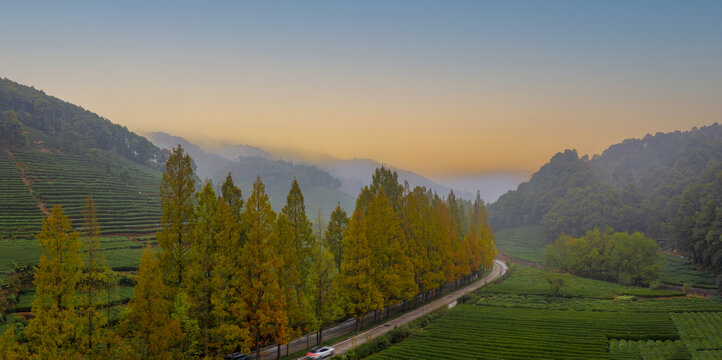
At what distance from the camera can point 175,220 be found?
23188 millimetres

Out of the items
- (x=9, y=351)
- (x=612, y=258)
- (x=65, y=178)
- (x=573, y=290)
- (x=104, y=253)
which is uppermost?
(x=65, y=178)

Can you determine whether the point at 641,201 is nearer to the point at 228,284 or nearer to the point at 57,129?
the point at 228,284

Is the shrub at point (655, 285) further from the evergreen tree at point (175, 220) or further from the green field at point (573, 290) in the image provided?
the evergreen tree at point (175, 220)

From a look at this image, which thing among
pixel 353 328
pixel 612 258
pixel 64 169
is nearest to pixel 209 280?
pixel 353 328

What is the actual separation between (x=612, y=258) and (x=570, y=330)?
41463 mm

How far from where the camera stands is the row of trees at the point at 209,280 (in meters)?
17.9

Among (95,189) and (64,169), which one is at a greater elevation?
(64,169)

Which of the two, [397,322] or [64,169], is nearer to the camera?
[397,322]

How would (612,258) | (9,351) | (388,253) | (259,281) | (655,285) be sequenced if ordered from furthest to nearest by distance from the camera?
(612,258)
(655,285)
(388,253)
(259,281)
(9,351)

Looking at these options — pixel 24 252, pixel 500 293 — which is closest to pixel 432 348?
pixel 500 293

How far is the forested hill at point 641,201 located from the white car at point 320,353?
63963 mm

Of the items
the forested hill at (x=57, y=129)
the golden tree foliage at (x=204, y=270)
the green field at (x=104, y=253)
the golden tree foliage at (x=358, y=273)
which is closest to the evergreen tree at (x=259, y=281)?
the golden tree foliage at (x=204, y=270)

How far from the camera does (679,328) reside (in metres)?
33.5

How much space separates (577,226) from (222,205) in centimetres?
12560
